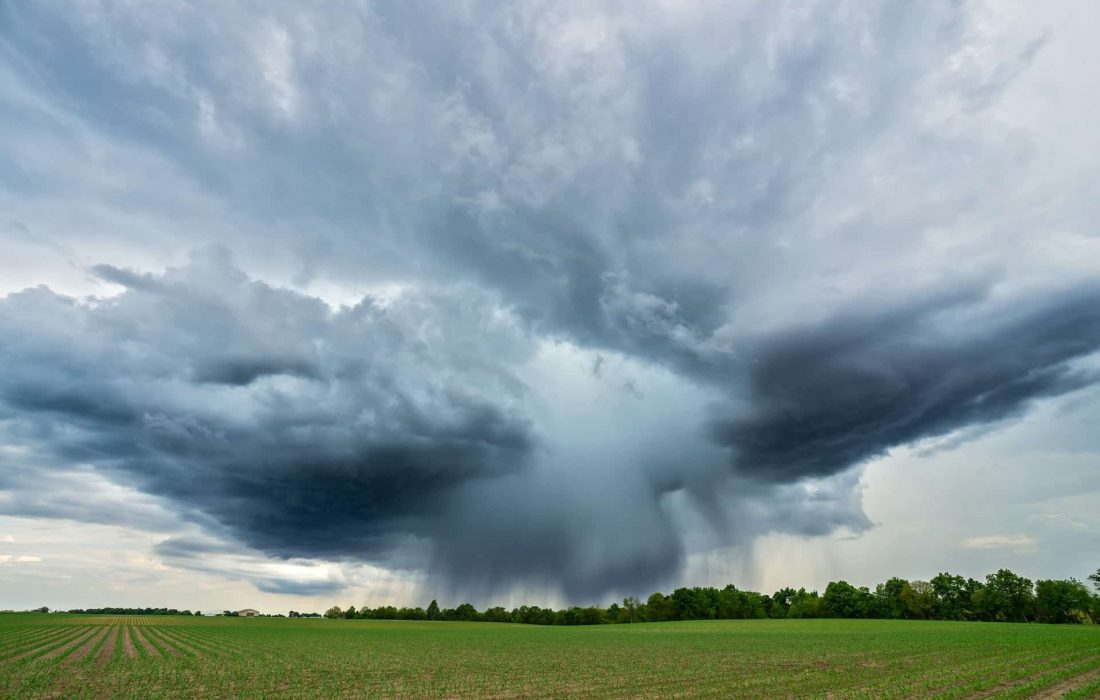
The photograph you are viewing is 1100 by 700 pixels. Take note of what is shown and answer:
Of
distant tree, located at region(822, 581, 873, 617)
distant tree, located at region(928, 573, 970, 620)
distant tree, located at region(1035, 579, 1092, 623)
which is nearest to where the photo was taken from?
distant tree, located at region(1035, 579, 1092, 623)

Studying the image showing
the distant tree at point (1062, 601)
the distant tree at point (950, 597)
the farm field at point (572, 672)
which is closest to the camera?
the farm field at point (572, 672)

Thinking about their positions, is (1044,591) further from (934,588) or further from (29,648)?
(29,648)

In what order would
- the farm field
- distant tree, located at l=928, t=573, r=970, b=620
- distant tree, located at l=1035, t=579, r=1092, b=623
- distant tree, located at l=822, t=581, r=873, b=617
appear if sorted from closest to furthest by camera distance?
the farm field → distant tree, located at l=1035, t=579, r=1092, b=623 → distant tree, located at l=928, t=573, r=970, b=620 → distant tree, located at l=822, t=581, r=873, b=617

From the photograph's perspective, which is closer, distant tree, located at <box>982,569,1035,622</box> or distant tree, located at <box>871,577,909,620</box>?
distant tree, located at <box>982,569,1035,622</box>

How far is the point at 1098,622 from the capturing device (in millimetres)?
148250

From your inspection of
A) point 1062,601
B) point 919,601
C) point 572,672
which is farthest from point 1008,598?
point 572,672

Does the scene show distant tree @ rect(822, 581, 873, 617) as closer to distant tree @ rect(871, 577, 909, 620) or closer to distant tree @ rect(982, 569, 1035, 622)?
distant tree @ rect(871, 577, 909, 620)

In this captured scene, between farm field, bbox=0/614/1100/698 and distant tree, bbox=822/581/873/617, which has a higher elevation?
distant tree, bbox=822/581/873/617

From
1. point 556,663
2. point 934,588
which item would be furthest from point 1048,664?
point 934,588

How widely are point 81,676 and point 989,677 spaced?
204ft

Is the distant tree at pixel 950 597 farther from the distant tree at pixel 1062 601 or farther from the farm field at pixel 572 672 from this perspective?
the farm field at pixel 572 672

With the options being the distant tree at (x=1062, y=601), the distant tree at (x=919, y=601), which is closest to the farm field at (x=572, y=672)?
the distant tree at (x=1062, y=601)

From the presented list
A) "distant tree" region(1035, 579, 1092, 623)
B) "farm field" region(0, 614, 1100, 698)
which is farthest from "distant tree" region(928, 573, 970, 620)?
"farm field" region(0, 614, 1100, 698)

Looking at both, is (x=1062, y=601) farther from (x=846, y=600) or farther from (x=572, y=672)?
(x=572, y=672)
